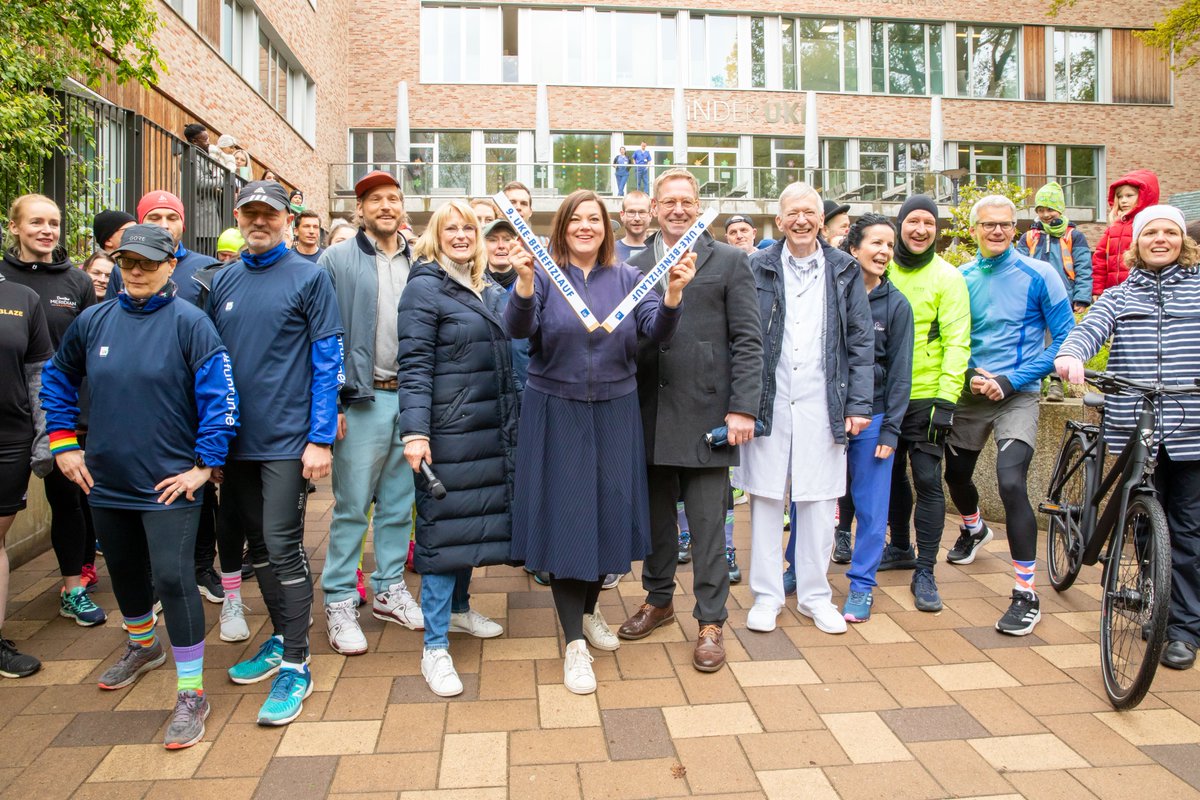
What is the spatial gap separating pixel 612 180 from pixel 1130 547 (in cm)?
2040

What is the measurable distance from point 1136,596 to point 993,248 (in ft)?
6.53

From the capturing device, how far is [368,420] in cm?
431

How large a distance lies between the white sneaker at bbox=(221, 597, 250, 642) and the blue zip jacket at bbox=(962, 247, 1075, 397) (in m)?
4.00

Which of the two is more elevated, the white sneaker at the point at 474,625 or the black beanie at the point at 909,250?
the black beanie at the point at 909,250

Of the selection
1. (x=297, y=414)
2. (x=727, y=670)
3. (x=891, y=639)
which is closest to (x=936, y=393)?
(x=891, y=639)

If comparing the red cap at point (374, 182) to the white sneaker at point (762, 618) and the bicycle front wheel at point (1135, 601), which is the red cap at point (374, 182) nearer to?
the white sneaker at point (762, 618)

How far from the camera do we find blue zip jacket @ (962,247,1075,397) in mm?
4703

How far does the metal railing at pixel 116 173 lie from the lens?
6742 mm

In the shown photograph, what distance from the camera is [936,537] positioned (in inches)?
192

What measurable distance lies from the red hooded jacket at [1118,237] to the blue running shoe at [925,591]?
7.44 ft

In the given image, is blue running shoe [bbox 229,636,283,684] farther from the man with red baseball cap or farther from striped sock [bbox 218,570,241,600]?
striped sock [bbox 218,570,241,600]

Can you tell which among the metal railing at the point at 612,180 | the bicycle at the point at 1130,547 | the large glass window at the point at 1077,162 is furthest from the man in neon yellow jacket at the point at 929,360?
the large glass window at the point at 1077,162

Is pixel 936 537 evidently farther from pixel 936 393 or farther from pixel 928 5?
pixel 928 5

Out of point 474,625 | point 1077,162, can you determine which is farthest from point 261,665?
point 1077,162
